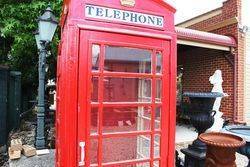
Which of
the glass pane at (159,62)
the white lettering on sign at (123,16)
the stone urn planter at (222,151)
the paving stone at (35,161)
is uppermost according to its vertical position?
the white lettering on sign at (123,16)

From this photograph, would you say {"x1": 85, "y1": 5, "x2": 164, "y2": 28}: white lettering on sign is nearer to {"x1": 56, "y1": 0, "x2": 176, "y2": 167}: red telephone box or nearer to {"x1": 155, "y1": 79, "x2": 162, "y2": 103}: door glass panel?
{"x1": 56, "y1": 0, "x2": 176, "y2": 167}: red telephone box

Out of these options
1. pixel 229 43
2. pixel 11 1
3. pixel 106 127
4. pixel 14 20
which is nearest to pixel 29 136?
pixel 14 20

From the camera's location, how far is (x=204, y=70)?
37.3ft

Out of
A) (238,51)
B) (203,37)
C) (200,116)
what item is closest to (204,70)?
(238,51)

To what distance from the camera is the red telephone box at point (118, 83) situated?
2.62 metres

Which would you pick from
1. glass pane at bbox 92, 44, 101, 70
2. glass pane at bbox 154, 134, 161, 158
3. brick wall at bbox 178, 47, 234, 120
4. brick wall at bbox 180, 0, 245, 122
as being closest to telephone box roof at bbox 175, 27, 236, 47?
brick wall at bbox 180, 0, 245, 122

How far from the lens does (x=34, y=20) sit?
9.03 m

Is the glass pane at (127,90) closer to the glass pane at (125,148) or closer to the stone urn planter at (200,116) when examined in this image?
the glass pane at (125,148)

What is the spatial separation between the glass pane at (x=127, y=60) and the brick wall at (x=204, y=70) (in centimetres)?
786

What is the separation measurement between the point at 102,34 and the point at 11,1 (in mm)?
7780

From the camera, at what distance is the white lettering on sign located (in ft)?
8.85

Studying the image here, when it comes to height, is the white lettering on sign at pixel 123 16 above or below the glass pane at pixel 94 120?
above

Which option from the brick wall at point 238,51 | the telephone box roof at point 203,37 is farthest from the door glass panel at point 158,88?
the brick wall at point 238,51

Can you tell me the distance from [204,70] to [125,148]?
347 inches
